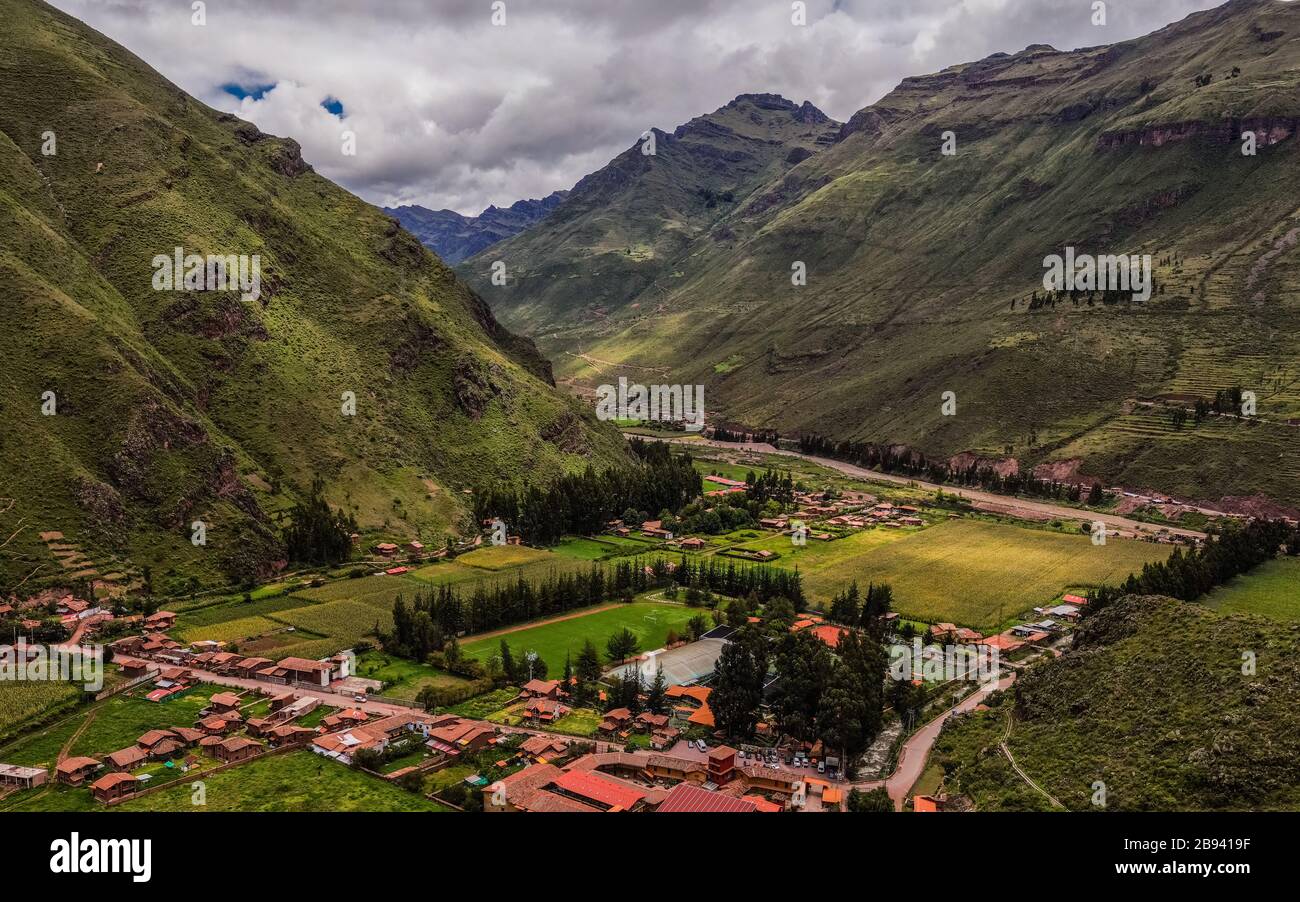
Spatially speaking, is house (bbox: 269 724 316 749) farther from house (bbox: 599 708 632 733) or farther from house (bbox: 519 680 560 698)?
house (bbox: 599 708 632 733)

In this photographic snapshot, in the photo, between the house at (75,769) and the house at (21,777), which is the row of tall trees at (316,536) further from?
the house at (21,777)

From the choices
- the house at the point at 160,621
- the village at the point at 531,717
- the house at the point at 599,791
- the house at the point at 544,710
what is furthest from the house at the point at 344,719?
the house at the point at 160,621

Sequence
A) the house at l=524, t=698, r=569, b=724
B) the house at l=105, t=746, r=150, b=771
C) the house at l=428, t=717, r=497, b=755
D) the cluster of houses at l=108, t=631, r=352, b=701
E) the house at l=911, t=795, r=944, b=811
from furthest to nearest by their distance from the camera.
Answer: the cluster of houses at l=108, t=631, r=352, b=701 → the house at l=524, t=698, r=569, b=724 → the house at l=428, t=717, r=497, b=755 → the house at l=105, t=746, r=150, b=771 → the house at l=911, t=795, r=944, b=811

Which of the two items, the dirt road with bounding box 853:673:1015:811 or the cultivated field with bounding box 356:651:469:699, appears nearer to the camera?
the dirt road with bounding box 853:673:1015:811

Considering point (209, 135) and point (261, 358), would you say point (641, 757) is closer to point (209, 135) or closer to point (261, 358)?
point (261, 358)

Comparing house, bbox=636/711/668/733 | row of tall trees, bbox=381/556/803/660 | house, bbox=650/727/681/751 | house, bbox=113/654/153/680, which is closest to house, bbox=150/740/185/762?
house, bbox=113/654/153/680

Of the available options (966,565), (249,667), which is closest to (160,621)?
(249,667)
